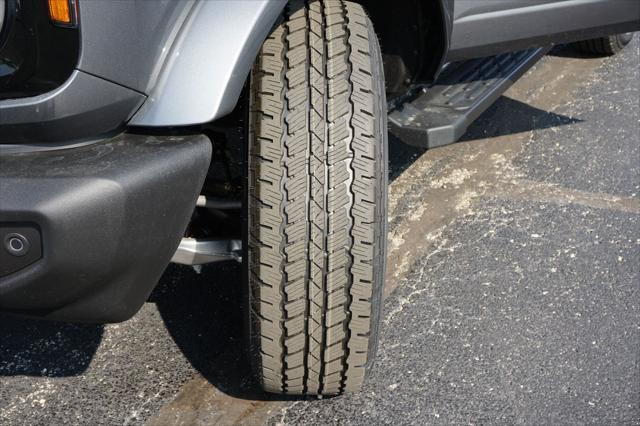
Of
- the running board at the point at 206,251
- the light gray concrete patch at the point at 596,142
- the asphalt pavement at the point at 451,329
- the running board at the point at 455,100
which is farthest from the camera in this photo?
the light gray concrete patch at the point at 596,142

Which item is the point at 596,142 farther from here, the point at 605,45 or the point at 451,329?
the point at 451,329

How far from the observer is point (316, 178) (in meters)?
1.99

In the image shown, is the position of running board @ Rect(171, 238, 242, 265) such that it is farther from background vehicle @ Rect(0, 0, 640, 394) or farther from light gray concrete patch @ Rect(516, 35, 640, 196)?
light gray concrete patch @ Rect(516, 35, 640, 196)

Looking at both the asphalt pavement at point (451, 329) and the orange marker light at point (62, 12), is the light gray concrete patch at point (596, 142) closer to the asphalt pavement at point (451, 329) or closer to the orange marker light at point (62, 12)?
the asphalt pavement at point (451, 329)

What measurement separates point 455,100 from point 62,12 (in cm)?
145

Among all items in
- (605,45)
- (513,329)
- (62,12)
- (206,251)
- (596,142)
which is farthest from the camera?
(605,45)

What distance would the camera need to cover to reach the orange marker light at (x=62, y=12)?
1.65 m

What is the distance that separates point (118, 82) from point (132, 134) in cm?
15

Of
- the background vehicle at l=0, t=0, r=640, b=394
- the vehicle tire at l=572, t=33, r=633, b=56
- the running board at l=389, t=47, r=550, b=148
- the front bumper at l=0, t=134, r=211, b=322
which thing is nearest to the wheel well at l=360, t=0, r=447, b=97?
Answer: the background vehicle at l=0, t=0, r=640, b=394

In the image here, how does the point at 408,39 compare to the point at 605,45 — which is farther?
the point at 605,45

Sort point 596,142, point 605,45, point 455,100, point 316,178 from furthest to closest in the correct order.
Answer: point 605,45 < point 596,142 < point 455,100 < point 316,178

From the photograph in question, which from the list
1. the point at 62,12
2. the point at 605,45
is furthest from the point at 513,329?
the point at 605,45

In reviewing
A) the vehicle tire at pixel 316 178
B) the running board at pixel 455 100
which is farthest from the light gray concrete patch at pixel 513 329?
the running board at pixel 455 100

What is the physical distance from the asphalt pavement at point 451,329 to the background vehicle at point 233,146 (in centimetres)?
25
